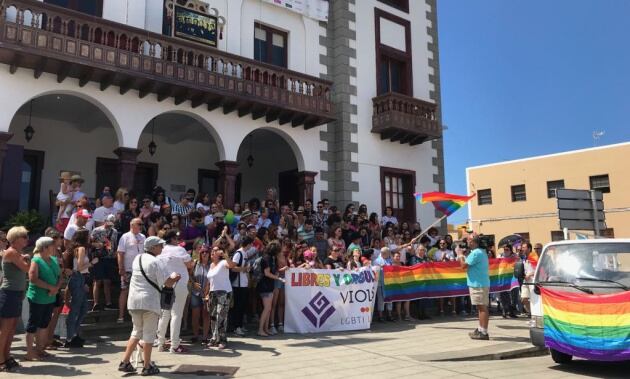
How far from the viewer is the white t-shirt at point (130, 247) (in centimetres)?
859

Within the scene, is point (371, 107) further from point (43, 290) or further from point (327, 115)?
point (43, 290)

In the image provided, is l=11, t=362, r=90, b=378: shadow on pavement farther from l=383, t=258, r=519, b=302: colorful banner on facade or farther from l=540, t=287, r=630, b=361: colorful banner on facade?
l=383, t=258, r=519, b=302: colorful banner on facade

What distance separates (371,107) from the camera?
1703cm

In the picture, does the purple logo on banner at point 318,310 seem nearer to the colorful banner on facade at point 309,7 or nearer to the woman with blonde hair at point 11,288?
the woman with blonde hair at point 11,288

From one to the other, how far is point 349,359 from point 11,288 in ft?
15.0

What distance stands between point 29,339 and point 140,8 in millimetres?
8973

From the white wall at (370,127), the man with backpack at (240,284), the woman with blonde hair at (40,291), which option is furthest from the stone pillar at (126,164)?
the white wall at (370,127)

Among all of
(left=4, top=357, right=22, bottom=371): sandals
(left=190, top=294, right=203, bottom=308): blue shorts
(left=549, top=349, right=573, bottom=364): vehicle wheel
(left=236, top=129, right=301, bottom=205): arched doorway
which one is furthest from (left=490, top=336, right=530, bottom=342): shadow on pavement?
(left=236, top=129, right=301, bottom=205): arched doorway

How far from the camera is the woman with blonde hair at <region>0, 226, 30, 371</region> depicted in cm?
623

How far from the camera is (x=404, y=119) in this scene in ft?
54.7

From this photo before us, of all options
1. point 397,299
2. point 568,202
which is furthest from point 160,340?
point 568,202

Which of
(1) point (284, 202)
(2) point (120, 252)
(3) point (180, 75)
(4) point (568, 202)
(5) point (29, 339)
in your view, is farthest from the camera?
(1) point (284, 202)

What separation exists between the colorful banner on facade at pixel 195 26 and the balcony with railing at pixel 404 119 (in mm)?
5821

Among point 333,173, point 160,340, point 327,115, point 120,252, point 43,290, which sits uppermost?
point 327,115
